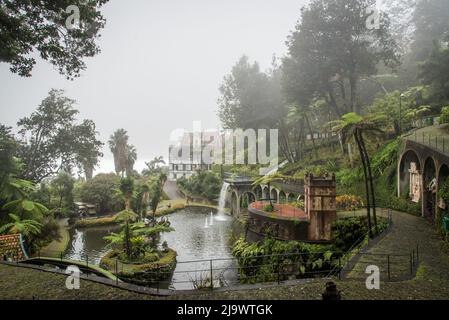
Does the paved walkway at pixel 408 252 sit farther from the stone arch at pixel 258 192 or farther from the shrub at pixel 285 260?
the stone arch at pixel 258 192

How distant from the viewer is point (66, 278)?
996 centimetres

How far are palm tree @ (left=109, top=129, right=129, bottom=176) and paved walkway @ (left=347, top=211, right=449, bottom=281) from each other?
172 ft

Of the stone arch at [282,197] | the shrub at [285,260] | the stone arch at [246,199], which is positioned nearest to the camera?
the shrub at [285,260]

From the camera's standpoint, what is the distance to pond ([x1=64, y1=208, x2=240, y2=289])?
17.7m

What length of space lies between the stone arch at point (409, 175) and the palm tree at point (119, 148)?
5078 centimetres

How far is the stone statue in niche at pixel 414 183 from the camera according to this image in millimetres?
18969

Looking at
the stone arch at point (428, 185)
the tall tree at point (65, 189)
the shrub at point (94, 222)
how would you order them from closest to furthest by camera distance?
1. the stone arch at point (428, 185)
2. the shrub at point (94, 222)
3. the tall tree at point (65, 189)

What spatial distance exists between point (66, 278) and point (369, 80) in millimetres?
45206

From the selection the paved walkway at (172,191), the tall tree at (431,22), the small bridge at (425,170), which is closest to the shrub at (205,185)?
the paved walkway at (172,191)

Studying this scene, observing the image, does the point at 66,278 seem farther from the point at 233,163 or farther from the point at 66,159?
the point at 233,163

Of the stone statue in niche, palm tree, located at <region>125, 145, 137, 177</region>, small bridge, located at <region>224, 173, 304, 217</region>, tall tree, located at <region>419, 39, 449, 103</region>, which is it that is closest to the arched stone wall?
small bridge, located at <region>224, 173, 304, 217</region>

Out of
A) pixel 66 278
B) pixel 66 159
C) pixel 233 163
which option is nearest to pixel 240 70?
pixel 233 163

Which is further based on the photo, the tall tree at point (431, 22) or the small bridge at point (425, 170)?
the tall tree at point (431, 22)

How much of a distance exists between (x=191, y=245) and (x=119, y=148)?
4068cm
